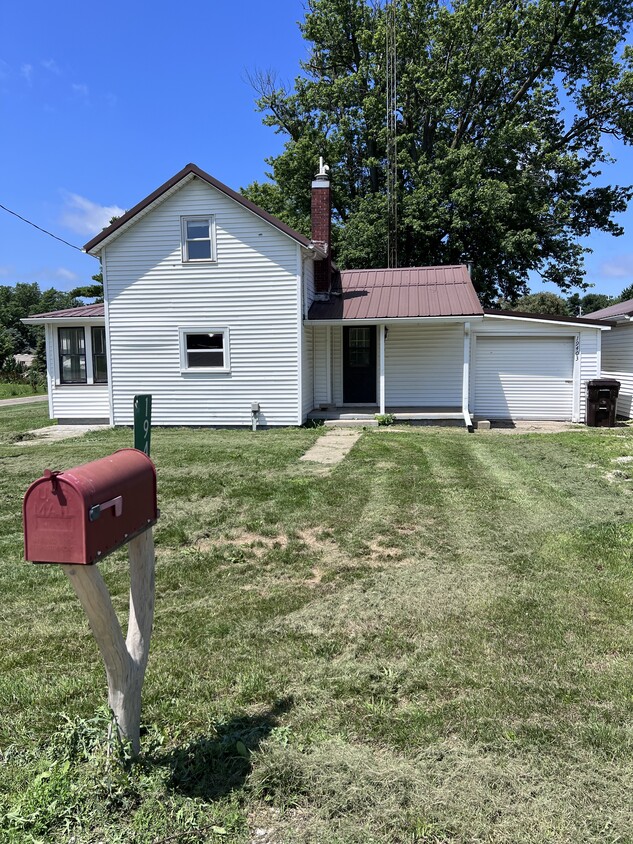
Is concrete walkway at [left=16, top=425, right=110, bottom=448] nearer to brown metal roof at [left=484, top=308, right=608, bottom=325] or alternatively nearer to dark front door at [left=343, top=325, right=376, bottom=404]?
dark front door at [left=343, top=325, right=376, bottom=404]

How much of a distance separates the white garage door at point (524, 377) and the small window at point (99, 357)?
9.91 meters

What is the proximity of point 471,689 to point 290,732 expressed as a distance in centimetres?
101

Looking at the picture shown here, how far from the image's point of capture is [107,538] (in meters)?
2.18

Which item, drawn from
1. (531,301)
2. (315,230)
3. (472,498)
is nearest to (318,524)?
(472,498)

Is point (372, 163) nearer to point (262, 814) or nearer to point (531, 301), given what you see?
point (262, 814)

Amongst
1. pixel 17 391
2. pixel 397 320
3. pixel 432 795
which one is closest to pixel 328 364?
pixel 397 320

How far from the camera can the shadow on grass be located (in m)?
2.45

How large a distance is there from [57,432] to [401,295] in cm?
921

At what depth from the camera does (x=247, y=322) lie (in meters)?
13.8

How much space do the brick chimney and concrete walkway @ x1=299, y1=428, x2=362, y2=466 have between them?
4.86 m

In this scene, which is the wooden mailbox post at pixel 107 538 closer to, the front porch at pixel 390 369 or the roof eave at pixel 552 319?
the front porch at pixel 390 369

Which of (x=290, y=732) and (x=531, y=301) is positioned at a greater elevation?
(x=531, y=301)

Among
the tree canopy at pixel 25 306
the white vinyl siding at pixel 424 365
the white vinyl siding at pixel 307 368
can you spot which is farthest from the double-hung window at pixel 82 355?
the tree canopy at pixel 25 306

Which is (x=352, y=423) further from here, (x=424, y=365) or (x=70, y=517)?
(x=70, y=517)
